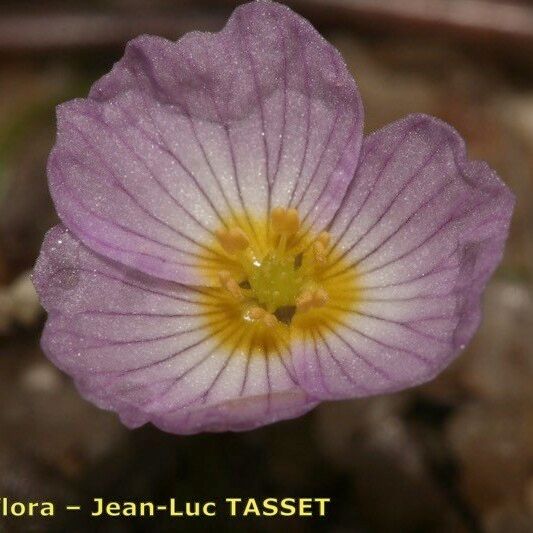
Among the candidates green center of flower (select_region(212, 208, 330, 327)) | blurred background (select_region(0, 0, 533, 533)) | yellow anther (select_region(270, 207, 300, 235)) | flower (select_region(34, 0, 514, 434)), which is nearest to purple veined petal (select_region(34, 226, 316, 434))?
flower (select_region(34, 0, 514, 434))

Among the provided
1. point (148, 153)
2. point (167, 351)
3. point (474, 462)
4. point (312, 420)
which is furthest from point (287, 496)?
point (148, 153)

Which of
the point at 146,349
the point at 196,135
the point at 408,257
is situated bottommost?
the point at 146,349

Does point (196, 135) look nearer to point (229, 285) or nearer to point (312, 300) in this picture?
point (229, 285)

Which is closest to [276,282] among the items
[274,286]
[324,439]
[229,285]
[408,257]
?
[274,286]

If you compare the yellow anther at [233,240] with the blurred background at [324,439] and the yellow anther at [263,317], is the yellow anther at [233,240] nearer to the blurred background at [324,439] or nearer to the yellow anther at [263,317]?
the yellow anther at [263,317]

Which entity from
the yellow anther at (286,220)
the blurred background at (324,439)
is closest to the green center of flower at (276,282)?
the yellow anther at (286,220)

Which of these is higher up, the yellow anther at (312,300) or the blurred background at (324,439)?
the yellow anther at (312,300)

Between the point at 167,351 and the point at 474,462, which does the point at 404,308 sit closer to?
the point at 167,351
